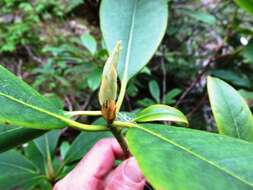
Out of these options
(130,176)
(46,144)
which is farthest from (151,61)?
(130,176)

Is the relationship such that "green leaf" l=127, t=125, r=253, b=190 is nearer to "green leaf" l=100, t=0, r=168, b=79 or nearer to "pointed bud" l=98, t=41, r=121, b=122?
"pointed bud" l=98, t=41, r=121, b=122

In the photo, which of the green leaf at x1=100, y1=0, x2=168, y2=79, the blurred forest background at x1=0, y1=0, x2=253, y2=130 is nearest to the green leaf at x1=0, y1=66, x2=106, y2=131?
the green leaf at x1=100, y1=0, x2=168, y2=79

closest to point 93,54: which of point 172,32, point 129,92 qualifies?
point 129,92

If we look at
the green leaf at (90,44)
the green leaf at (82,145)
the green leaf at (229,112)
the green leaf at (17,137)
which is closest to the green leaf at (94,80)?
the green leaf at (90,44)

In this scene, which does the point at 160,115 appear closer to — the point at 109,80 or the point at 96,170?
the point at 109,80

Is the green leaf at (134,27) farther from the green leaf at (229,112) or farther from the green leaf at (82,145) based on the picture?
the green leaf at (82,145)
